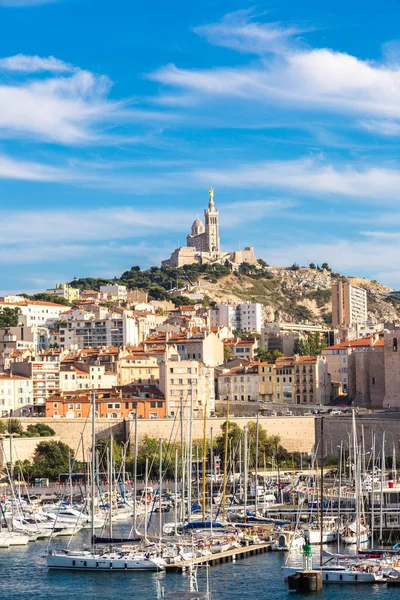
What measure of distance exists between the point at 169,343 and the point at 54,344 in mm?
19126

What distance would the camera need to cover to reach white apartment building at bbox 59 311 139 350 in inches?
4291

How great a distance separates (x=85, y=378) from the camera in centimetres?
8519

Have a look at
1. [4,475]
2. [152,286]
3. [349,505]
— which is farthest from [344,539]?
[152,286]

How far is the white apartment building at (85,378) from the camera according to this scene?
84.0 metres

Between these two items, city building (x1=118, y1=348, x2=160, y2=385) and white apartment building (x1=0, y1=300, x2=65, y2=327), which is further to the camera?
white apartment building (x1=0, y1=300, x2=65, y2=327)

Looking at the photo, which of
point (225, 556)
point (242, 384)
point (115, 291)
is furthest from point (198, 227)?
point (225, 556)

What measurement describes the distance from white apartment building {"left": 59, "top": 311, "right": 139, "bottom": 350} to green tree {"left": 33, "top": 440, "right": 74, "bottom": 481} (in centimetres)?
3898

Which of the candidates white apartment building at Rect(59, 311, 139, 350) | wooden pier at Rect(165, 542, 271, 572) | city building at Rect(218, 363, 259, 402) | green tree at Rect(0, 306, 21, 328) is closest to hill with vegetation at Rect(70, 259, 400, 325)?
green tree at Rect(0, 306, 21, 328)

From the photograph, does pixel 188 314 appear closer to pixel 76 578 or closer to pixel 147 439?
pixel 147 439

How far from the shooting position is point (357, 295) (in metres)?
148

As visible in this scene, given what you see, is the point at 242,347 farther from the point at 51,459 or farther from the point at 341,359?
the point at 51,459

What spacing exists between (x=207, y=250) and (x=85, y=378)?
8761cm

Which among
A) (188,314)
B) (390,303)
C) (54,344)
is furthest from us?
(390,303)

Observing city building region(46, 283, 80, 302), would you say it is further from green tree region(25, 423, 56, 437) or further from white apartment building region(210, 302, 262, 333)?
green tree region(25, 423, 56, 437)
